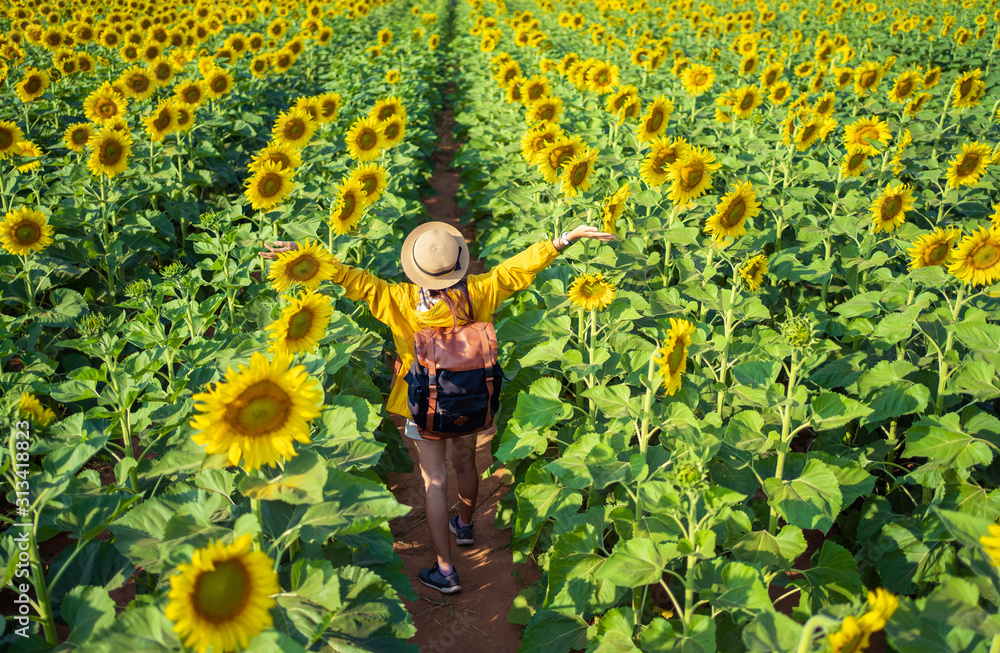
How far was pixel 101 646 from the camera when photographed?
186 centimetres

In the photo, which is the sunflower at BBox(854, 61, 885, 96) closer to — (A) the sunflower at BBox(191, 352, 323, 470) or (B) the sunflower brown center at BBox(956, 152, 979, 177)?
(B) the sunflower brown center at BBox(956, 152, 979, 177)

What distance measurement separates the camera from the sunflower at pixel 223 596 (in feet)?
5.57

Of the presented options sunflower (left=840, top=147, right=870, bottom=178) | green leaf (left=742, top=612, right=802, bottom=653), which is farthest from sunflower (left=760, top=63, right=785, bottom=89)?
green leaf (left=742, top=612, right=802, bottom=653)

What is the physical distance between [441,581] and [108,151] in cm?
460

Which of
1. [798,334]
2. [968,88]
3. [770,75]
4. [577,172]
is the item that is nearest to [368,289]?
[577,172]

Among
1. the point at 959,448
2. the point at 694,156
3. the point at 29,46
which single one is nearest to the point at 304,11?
the point at 29,46

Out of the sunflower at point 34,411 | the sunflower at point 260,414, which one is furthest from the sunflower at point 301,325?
the sunflower at point 34,411

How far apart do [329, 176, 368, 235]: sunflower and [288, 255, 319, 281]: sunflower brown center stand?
1.09m

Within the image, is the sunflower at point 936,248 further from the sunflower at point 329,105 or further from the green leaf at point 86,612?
the sunflower at point 329,105

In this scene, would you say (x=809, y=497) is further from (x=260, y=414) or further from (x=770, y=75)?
(x=770, y=75)

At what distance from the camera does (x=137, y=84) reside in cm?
777

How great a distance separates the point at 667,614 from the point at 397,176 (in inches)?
211

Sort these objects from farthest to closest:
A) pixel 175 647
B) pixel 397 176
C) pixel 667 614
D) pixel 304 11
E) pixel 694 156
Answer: pixel 304 11 < pixel 397 176 < pixel 694 156 < pixel 667 614 < pixel 175 647

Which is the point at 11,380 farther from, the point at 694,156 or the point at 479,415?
the point at 694,156
